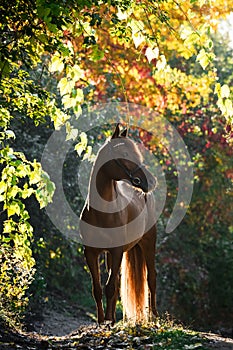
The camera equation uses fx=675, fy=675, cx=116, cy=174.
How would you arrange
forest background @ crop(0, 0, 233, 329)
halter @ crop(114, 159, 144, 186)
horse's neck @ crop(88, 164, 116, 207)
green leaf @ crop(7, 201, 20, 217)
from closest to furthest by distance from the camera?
green leaf @ crop(7, 201, 20, 217) < halter @ crop(114, 159, 144, 186) < horse's neck @ crop(88, 164, 116, 207) < forest background @ crop(0, 0, 233, 329)

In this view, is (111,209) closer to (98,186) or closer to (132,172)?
(98,186)

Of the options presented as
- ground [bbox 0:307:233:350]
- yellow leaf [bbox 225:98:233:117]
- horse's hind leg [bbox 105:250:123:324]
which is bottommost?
ground [bbox 0:307:233:350]

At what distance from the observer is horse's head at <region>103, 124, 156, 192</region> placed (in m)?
6.19

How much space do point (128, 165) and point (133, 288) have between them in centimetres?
179

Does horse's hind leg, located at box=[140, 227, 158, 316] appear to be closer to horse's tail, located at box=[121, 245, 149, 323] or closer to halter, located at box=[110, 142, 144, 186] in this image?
horse's tail, located at box=[121, 245, 149, 323]

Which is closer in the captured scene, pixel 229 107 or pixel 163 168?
pixel 229 107

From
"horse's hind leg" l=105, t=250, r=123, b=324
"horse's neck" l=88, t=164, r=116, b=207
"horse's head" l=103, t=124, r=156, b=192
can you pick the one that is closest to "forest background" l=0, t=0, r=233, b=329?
"horse's hind leg" l=105, t=250, r=123, b=324

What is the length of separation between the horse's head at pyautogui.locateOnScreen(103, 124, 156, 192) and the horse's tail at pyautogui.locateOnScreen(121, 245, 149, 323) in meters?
1.52

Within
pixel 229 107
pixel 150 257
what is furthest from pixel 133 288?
pixel 229 107

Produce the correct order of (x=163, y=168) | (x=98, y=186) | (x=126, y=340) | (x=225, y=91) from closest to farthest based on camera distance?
1. (x=225, y=91)
2. (x=126, y=340)
3. (x=98, y=186)
4. (x=163, y=168)

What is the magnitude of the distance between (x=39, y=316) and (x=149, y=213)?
13.2 feet

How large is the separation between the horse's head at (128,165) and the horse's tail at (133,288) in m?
1.52

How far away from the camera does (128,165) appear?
623 centimetres

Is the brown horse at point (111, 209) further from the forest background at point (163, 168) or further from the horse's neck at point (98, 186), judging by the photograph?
the forest background at point (163, 168)
